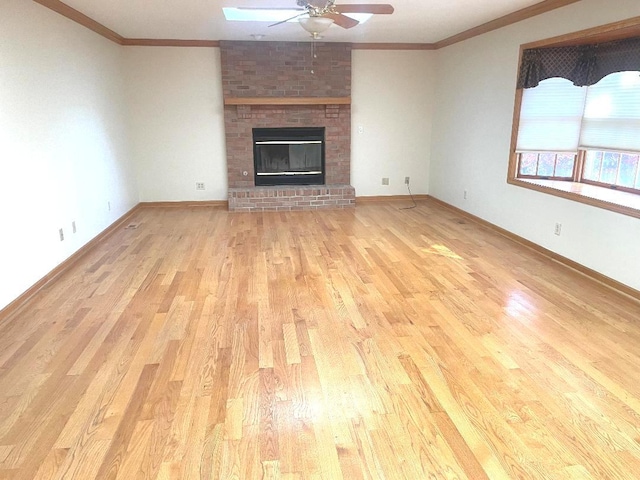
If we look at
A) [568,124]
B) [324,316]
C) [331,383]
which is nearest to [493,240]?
[568,124]

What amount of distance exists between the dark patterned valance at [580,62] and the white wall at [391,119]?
2377mm

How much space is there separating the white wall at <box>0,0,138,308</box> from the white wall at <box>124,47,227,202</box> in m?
0.74

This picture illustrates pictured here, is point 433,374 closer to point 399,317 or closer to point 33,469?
point 399,317

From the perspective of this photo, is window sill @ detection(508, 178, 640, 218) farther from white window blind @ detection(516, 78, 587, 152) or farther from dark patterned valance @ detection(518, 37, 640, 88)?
dark patterned valance @ detection(518, 37, 640, 88)

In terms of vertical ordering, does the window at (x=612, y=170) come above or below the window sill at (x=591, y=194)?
above

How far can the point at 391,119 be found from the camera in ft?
22.5

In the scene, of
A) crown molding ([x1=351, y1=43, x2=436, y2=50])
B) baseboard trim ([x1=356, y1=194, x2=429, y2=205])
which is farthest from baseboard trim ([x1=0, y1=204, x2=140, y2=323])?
crown molding ([x1=351, y1=43, x2=436, y2=50])

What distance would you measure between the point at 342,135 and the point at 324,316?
4.20m

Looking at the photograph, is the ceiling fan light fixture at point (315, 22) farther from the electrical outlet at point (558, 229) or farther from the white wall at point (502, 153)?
the electrical outlet at point (558, 229)

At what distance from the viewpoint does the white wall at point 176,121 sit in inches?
244

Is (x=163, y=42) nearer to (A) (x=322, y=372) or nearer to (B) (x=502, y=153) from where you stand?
(B) (x=502, y=153)

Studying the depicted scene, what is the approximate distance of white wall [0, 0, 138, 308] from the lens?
3.21m

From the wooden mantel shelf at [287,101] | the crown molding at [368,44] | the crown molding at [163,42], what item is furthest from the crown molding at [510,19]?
the crown molding at [163,42]

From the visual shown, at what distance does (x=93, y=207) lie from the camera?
4816mm
